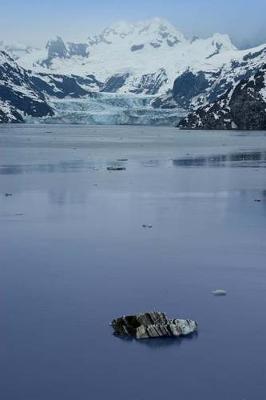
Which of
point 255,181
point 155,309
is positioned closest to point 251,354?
point 155,309

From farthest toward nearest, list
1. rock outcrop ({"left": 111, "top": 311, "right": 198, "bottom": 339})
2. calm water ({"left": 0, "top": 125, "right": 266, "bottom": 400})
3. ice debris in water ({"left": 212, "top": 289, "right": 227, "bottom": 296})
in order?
ice debris in water ({"left": 212, "top": 289, "right": 227, "bottom": 296})
rock outcrop ({"left": 111, "top": 311, "right": 198, "bottom": 339})
calm water ({"left": 0, "top": 125, "right": 266, "bottom": 400})

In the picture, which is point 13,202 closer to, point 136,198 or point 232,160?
point 136,198

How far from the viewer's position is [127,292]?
16609 millimetres

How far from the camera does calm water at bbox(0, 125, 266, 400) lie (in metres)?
11.7

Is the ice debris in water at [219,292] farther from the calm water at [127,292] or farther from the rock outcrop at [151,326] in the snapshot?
the rock outcrop at [151,326]

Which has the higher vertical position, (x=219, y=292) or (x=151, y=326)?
(x=151, y=326)

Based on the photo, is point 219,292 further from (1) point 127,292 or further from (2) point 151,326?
(2) point 151,326

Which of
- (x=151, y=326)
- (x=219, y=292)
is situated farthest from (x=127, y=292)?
(x=151, y=326)

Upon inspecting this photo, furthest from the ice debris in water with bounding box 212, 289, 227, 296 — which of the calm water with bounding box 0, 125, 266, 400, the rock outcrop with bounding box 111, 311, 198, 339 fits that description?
the rock outcrop with bounding box 111, 311, 198, 339

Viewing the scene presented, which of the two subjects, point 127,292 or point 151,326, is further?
point 127,292

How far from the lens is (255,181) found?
42781mm

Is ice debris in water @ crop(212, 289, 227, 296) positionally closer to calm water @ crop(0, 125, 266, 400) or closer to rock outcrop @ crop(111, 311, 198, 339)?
calm water @ crop(0, 125, 266, 400)

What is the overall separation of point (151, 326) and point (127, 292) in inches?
109

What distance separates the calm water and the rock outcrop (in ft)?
0.77
